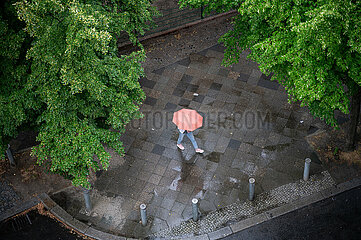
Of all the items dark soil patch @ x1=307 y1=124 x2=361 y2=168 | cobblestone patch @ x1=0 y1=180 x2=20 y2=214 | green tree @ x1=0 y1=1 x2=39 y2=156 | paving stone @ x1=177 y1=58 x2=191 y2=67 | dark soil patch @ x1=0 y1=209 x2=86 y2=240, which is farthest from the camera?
paving stone @ x1=177 y1=58 x2=191 y2=67

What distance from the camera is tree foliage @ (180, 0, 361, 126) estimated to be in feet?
33.9

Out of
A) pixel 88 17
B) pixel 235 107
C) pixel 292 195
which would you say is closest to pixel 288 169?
pixel 292 195

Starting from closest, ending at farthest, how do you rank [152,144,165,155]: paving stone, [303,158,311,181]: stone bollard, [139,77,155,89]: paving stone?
[303,158,311,181]: stone bollard
[152,144,165,155]: paving stone
[139,77,155,89]: paving stone

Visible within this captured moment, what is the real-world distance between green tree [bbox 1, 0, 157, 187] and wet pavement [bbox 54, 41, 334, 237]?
2.41 m

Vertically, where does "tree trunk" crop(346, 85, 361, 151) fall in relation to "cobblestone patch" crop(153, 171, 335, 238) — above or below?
above

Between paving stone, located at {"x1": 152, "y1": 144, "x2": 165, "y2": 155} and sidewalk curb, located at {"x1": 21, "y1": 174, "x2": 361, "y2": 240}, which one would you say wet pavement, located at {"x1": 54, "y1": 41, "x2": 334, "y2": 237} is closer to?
paving stone, located at {"x1": 152, "y1": 144, "x2": 165, "y2": 155}

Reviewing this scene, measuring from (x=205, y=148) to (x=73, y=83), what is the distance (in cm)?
631

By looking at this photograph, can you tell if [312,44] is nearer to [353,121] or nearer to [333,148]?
[353,121]

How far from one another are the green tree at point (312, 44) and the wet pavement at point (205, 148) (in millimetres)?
3434

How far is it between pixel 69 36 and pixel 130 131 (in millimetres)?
6473

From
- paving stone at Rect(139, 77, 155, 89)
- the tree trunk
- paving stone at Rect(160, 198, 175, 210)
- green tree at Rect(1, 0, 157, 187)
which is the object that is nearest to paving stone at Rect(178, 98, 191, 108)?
paving stone at Rect(139, 77, 155, 89)

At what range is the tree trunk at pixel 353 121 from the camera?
1351 cm

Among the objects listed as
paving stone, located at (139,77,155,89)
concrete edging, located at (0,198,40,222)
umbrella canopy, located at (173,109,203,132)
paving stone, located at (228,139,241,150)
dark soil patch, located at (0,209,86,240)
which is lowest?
dark soil patch, located at (0,209,86,240)

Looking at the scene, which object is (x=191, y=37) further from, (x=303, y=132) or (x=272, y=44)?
(x=272, y=44)
